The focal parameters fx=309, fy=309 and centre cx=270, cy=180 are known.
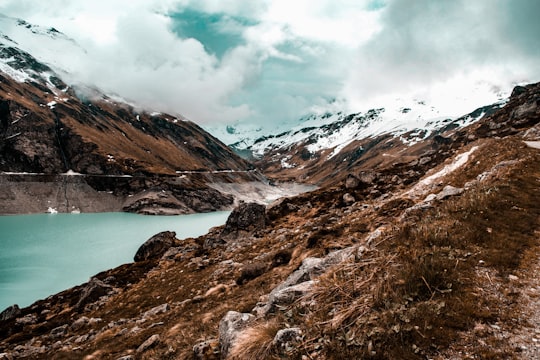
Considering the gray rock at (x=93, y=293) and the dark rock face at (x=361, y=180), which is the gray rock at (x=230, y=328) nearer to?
the gray rock at (x=93, y=293)

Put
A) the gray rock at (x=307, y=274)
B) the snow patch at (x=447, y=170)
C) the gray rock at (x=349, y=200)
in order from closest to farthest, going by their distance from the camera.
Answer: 1. the gray rock at (x=307, y=274)
2. the snow patch at (x=447, y=170)
3. the gray rock at (x=349, y=200)

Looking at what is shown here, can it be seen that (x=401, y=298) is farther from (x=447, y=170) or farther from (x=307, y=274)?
(x=447, y=170)

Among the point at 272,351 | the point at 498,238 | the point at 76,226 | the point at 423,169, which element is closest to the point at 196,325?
the point at 272,351

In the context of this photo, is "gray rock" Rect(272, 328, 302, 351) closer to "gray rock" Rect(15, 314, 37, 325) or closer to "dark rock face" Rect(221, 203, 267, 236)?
Result: "dark rock face" Rect(221, 203, 267, 236)

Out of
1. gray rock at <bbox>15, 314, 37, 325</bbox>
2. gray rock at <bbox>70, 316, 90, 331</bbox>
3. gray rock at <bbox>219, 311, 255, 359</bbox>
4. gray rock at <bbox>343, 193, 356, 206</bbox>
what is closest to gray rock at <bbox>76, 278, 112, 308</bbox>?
gray rock at <bbox>15, 314, 37, 325</bbox>

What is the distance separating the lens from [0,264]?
86750 mm

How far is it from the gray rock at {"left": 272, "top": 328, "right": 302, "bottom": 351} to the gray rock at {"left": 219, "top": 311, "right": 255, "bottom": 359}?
7.86 ft

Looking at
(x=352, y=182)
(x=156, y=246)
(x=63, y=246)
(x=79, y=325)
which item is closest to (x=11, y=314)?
(x=79, y=325)

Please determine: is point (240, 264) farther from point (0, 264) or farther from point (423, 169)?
point (0, 264)

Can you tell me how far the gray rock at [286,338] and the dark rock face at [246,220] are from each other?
45.0 meters

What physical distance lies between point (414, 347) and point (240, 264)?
26.4 m

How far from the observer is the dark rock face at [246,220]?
172 feet

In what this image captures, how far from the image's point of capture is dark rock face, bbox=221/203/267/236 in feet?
172

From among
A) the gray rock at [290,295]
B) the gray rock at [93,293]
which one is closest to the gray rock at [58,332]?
the gray rock at [93,293]
